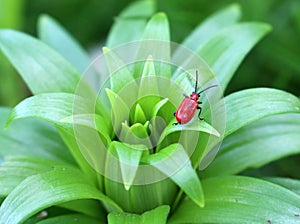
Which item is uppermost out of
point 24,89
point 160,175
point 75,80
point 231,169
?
point 75,80

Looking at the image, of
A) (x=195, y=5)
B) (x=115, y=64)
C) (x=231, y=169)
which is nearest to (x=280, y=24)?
(x=195, y=5)

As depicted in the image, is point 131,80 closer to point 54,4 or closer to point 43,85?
point 43,85

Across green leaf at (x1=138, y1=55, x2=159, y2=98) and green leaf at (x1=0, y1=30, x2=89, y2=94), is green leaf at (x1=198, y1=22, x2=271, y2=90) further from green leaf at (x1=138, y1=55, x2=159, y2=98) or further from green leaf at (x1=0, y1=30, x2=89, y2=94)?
green leaf at (x1=0, y1=30, x2=89, y2=94)

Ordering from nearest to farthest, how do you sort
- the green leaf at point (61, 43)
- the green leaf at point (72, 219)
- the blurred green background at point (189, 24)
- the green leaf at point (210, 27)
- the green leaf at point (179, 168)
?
the green leaf at point (179, 168) → the green leaf at point (72, 219) → the green leaf at point (210, 27) → the green leaf at point (61, 43) → the blurred green background at point (189, 24)

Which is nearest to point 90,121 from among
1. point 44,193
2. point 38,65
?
point 44,193

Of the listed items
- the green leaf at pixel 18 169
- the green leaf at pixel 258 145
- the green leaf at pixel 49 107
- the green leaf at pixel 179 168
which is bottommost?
the green leaf at pixel 258 145

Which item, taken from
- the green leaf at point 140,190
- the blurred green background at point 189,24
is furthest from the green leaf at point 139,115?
the blurred green background at point 189,24

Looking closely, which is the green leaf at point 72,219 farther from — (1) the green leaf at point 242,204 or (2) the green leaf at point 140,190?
(1) the green leaf at point 242,204

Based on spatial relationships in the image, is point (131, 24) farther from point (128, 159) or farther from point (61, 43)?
point (128, 159)
